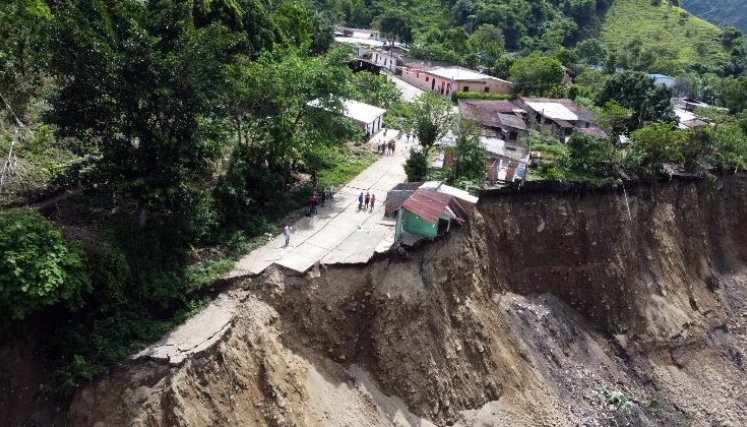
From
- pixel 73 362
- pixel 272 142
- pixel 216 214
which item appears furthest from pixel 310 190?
pixel 73 362

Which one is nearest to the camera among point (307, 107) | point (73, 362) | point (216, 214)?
point (73, 362)

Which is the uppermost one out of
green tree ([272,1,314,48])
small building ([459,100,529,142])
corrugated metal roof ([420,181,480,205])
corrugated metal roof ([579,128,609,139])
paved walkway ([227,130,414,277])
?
green tree ([272,1,314,48])

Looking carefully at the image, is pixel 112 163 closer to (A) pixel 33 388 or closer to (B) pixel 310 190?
(A) pixel 33 388

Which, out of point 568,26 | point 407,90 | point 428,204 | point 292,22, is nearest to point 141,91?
point 428,204

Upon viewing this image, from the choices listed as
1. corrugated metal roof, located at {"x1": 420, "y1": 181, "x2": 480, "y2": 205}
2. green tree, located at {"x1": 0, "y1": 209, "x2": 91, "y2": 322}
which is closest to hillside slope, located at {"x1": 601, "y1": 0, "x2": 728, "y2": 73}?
corrugated metal roof, located at {"x1": 420, "y1": 181, "x2": 480, "y2": 205}

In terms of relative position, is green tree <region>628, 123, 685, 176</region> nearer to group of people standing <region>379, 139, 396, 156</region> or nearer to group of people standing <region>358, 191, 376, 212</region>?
group of people standing <region>379, 139, 396, 156</region>

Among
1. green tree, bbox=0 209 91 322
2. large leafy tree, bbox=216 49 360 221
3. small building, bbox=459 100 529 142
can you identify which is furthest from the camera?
small building, bbox=459 100 529 142
